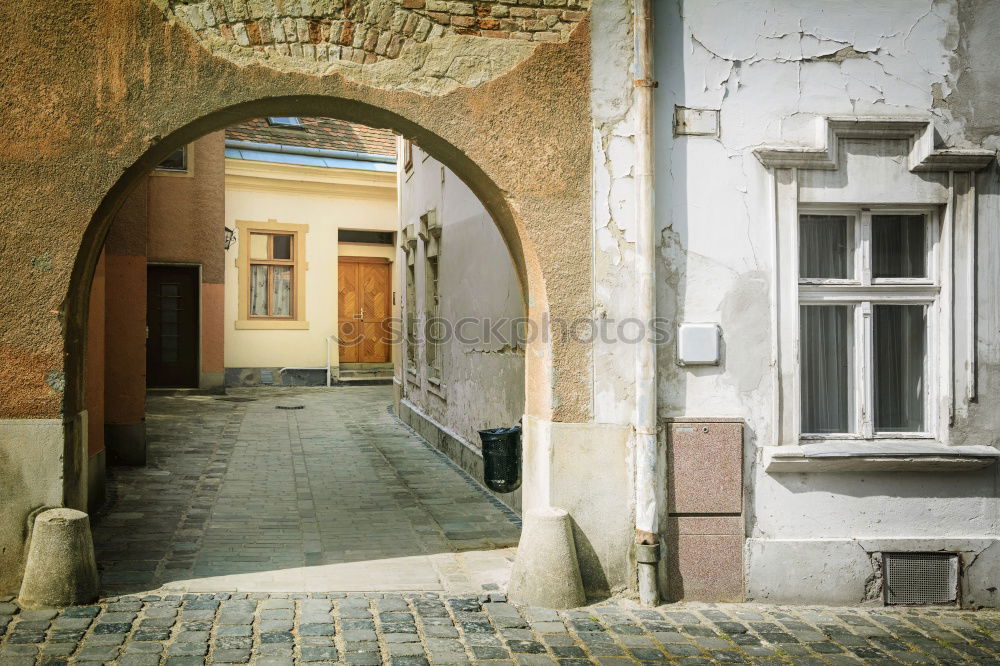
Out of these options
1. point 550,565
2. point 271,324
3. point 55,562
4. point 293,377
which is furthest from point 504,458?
point 271,324

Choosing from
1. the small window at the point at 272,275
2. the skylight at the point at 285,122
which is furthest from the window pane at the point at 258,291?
the skylight at the point at 285,122

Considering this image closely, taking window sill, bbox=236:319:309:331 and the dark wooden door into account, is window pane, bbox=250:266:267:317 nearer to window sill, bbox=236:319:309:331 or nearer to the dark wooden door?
window sill, bbox=236:319:309:331

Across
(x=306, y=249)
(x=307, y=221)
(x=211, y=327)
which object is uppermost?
(x=307, y=221)

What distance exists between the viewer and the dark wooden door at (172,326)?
57.9 feet

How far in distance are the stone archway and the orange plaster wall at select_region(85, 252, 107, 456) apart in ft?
9.57

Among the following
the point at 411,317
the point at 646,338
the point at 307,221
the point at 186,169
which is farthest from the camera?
the point at 307,221

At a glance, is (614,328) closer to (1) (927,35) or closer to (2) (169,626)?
(1) (927,35)

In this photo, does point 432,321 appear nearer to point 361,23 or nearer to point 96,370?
point 96,370

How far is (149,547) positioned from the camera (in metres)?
6.07

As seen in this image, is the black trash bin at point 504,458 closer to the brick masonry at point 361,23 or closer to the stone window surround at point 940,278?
the stone window surround at point 940,278

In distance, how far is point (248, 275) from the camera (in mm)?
20219

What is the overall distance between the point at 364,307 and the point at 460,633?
703 inches

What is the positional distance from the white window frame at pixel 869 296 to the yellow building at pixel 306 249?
1569 cm

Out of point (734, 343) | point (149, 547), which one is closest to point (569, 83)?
point (734, 343)
